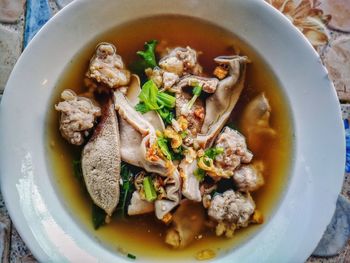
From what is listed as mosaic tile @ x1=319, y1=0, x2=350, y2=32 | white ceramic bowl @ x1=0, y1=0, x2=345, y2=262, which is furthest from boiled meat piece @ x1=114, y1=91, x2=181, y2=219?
mosaic tile @ x1=319, y1=0, x2=350, y2=32

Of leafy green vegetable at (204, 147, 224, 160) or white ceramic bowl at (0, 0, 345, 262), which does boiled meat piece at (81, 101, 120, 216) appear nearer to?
white ceramic bowl at (0, 0, 345, 262)

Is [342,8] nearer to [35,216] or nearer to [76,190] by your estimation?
[76,190]

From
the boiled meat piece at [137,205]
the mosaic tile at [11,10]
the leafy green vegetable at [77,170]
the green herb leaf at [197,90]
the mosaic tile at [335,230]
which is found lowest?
the mosaic tile at [335,230]

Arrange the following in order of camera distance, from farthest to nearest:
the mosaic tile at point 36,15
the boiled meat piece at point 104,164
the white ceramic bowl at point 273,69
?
the mosaic tile at point 36,15, the boiled meat piece at point 104,164, the white ceramic bowl at point 273,69

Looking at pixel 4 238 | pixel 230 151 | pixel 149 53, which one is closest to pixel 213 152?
pixel 230 151

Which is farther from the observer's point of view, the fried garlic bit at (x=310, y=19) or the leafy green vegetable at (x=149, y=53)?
the fried garlic bit at (x=310, y=19)

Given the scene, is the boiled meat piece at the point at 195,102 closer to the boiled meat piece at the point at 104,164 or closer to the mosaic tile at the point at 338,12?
the boiled meat piece at the point at 104,164

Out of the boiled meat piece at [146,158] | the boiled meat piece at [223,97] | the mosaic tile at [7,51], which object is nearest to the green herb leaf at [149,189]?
the boiled meat piece at [146,158]
